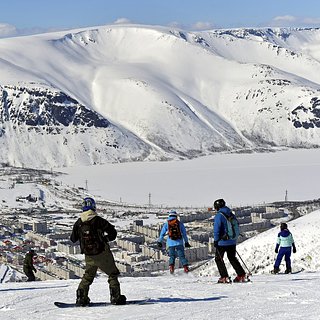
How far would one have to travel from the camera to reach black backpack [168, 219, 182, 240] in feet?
49.8

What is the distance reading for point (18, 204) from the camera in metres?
113

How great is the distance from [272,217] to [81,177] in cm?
7797

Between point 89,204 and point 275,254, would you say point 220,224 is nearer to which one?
point 89,204

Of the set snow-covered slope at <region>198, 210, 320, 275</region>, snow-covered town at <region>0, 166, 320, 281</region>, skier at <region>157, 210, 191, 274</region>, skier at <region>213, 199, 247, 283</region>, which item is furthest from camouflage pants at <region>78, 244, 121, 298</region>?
snow-covered town at <region>0, 166, 320, 281</region>

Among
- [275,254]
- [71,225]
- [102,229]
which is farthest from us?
[71,225]

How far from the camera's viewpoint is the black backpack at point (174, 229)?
15180 mm

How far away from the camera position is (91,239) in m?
9.84

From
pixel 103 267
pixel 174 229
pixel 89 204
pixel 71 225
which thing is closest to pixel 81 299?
pixel 103 267

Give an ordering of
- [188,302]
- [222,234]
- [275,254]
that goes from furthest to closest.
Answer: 1. [275,254]
2. [222,234]
3. [188,302]

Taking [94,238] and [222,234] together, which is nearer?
[94,238]

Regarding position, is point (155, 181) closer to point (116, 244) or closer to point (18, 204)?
point (18, 204)

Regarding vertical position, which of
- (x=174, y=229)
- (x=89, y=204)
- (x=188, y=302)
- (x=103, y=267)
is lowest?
(x=188, y=302)

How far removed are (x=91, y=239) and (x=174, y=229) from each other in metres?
5.72

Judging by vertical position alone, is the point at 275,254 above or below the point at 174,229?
below
